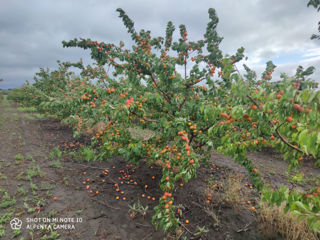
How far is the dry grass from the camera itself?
8.84 feet

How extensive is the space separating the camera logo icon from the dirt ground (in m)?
0.05

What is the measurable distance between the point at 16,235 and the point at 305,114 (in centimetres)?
402

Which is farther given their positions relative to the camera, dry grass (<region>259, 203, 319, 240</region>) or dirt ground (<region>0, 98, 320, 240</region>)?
dirt ground (<region>0, 98, 320, 240</region>)

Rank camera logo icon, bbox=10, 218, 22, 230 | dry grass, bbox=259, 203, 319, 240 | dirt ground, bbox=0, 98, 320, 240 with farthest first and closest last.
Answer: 1. dirt ground, bbox=0, 98, 320, 240
2. camera logo icon, bbox=10, 218, 22, 230
3. dry grass, bbox=259, 203, 319, 240

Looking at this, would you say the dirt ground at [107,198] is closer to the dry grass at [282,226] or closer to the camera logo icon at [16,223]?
the camera logo icon at [16,223]

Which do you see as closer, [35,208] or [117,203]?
[35,208]

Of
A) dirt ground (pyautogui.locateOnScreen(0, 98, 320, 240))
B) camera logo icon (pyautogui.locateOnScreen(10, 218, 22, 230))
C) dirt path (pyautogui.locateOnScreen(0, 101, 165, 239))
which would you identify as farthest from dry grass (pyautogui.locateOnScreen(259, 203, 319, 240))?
camera logo icon (pyautogui.locateOnScreen(10, 218, 22, 230))

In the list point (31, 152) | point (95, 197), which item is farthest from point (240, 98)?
point (31, 152)

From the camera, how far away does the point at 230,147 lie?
7.42 feet

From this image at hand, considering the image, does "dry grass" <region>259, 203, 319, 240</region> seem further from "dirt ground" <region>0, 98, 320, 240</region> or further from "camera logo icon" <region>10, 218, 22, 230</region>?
"camera logo icon" <region>10, 218, 22, 230</region>

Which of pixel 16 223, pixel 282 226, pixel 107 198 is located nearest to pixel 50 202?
pixel 16 223

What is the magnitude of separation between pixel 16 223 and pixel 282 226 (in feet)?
14.4

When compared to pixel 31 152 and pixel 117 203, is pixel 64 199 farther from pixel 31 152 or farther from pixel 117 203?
pixel 31 152

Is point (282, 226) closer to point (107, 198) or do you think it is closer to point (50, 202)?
point (107, 198)
